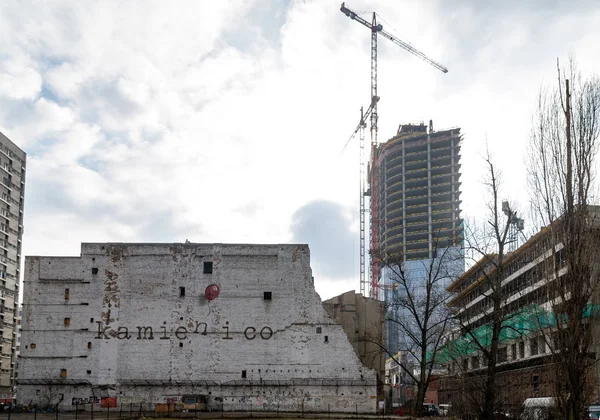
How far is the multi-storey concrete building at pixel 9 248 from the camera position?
10812 centimetres

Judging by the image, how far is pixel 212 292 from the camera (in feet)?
178

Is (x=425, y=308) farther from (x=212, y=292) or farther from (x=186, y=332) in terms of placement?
(x=186, y=332)

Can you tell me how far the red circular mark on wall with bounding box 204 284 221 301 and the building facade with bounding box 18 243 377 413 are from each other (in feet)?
0.27

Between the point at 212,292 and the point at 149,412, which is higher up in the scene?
the point at 212,292

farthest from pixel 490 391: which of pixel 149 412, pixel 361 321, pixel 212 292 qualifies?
pixel 361 321

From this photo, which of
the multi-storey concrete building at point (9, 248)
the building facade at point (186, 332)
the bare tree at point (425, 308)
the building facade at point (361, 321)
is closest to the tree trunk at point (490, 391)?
the bare tree at point (425, 308)

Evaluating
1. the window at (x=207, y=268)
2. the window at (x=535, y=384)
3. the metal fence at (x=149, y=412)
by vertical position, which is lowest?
the metal fence at (x=149, y=412)

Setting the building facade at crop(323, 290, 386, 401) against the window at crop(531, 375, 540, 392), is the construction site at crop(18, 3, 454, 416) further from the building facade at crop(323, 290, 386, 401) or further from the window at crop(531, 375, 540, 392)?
the window at crop(531, 375, 540, 392)

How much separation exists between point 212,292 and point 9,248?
229 feet

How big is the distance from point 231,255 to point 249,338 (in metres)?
6.89

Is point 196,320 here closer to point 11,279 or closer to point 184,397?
point 184,397

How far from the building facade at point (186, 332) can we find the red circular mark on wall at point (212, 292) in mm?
81

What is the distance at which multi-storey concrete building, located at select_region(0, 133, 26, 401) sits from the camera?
108125 mm

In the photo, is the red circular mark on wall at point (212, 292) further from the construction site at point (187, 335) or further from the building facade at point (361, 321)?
the building facade at point (361, 321)
